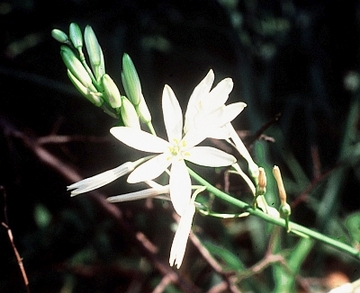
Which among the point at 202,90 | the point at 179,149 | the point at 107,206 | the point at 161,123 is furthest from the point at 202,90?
the point at 161,123

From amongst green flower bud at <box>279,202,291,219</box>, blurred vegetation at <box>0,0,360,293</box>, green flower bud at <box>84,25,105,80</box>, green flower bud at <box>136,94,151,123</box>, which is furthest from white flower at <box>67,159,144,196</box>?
blurred vegetation at <box>0,0,360,293</box>

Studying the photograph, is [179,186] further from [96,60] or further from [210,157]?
[96,60]

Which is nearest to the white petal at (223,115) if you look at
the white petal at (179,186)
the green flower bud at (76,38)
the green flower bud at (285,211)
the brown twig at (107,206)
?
the white petal at (179,186)

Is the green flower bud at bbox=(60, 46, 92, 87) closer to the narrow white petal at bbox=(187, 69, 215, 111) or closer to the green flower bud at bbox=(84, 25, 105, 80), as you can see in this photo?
the green flower bud at bbox=(84, 25, 105, 80)

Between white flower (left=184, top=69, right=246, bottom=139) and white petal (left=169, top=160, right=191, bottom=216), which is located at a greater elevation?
white flower (left=184, top=69, right=246, bottom=139)

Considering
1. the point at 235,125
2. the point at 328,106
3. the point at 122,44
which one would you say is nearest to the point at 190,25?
the point at 122,44

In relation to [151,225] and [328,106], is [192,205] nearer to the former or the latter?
[151,225]
